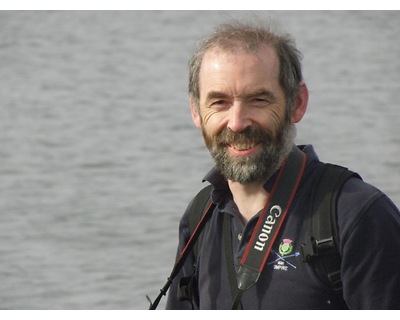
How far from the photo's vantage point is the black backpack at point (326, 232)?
3.49 metres

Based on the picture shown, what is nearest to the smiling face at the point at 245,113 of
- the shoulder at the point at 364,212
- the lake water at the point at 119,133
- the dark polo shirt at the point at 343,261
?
the dark polo shirt at the point at 343,261

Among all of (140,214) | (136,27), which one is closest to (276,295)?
(140,214)

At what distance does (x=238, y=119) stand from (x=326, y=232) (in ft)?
1.45

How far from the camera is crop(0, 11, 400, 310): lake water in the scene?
28.2 ft

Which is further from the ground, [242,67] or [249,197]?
[242,67]

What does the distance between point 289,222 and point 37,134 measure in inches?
345

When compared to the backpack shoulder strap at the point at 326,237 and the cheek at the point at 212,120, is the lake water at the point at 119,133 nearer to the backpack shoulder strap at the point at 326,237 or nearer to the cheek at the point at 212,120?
the cheek at the point at 212,120

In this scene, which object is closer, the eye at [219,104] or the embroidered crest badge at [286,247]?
the embroidered crest badge at [286,247]

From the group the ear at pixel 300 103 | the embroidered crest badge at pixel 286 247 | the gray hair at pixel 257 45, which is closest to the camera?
the embroidered crest badge at pixel 286 247

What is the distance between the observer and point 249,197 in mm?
3834

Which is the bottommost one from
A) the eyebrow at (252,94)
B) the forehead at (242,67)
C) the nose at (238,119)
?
the nose at (238,119)

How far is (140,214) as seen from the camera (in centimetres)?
955

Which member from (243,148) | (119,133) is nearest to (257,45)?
(243,148)

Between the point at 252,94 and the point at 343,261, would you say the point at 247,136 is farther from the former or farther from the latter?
the point at 343,261
